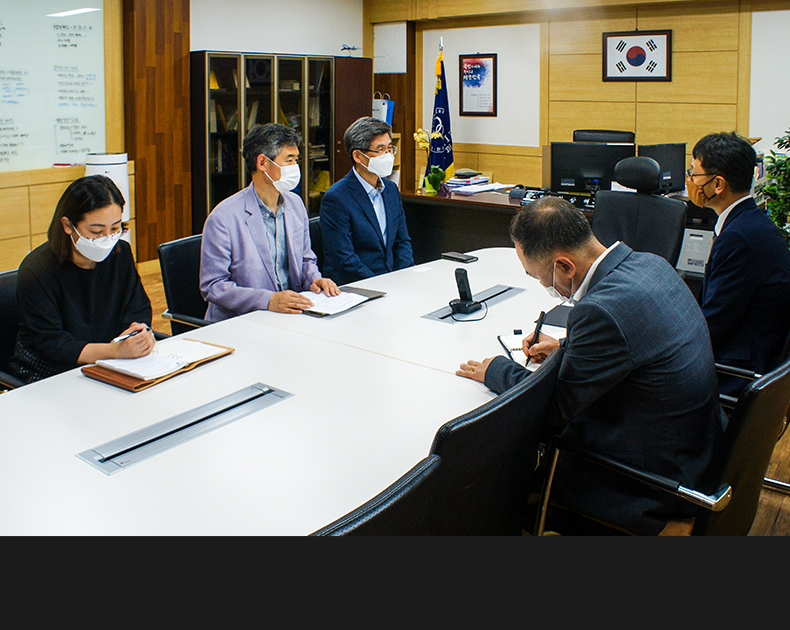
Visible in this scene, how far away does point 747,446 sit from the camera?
156cm

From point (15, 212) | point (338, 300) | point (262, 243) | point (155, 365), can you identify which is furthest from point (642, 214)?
point (15, 212)

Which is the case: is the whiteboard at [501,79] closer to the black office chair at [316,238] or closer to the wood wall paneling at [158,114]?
the wood wall paneling at [158,114]

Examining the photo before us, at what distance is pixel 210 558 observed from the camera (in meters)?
0.58

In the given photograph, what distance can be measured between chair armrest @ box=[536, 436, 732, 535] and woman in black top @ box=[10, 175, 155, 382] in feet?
3.90

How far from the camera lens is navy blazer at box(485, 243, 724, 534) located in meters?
1.62

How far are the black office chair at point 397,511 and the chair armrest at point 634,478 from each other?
2.35 feet

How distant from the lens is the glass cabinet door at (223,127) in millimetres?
6277

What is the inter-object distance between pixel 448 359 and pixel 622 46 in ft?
18.5

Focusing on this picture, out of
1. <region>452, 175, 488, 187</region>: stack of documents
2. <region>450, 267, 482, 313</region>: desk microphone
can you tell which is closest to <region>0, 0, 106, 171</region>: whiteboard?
<region>452, 175, 488, 187</region>: stack of documents

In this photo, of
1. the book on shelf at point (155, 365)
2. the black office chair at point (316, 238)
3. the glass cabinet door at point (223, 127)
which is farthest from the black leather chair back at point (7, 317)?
the glass cabinet door at point (223, 127)

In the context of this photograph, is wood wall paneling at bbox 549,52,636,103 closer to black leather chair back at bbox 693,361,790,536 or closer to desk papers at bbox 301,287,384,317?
desk papers at bbox 301,287,384,317

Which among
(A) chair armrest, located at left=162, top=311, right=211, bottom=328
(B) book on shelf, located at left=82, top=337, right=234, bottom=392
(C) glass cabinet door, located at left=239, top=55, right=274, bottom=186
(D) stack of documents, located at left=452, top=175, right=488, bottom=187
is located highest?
(C) glass cabinet door, located at left=239, top=55, right=274, bottom=186

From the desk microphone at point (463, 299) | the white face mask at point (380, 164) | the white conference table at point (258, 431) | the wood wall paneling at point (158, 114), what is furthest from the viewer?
the wood wall paneling at point (158, 114)

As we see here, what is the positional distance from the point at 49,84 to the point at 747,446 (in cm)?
543
